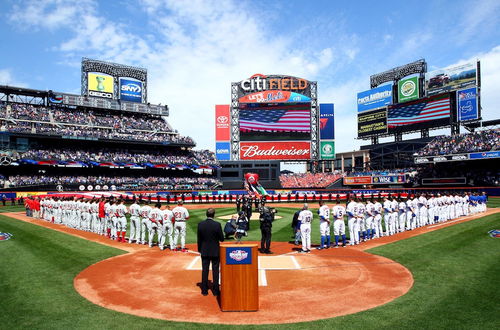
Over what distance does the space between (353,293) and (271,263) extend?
3435mm

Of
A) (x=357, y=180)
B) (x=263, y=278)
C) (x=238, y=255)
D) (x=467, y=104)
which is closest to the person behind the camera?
(x=238, y=255)

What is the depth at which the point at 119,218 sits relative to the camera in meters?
14.9

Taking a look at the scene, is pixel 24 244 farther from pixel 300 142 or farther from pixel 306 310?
pixel 300 142

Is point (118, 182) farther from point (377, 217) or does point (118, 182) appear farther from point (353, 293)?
point (353, 293)

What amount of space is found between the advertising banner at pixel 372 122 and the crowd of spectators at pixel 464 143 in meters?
9.39

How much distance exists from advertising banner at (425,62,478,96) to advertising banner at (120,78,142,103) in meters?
51.0

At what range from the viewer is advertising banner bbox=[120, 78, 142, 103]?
6169 centimetres

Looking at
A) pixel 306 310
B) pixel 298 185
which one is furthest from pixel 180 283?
pixel 298 185

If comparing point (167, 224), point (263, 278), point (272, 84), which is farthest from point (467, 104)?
point (263, 278)

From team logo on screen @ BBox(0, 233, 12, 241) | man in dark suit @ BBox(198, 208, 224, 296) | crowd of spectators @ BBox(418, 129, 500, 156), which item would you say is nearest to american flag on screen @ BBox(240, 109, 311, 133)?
crowd of spectators @ BBox(418, 129, 500, 156)

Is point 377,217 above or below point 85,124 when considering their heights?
below

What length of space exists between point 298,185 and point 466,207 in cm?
3902

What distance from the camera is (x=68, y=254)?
11883 millimetres

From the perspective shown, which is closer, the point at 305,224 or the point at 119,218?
the point at 305,224
